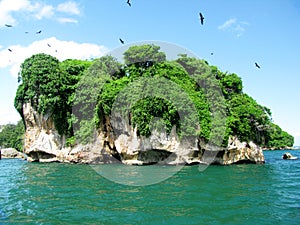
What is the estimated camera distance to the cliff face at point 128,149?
944 inches

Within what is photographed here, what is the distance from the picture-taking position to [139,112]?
2402 centimetres

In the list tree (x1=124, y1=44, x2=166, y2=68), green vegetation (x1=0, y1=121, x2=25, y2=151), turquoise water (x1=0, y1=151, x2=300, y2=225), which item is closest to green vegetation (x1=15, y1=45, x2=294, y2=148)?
tree (x1=124, y1=44, x2=166, y2=68)

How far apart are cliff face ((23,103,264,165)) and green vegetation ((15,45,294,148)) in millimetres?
687

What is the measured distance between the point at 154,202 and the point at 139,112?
14.0 metres

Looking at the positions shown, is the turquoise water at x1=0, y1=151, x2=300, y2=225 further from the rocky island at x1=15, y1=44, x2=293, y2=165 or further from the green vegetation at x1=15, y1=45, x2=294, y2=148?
the green vegetation at x1=15, y1=45, x2=294, y2=148

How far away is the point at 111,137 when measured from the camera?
27156 mm

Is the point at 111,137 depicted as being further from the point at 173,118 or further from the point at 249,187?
the point at 249,187

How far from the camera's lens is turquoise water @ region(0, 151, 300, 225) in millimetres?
8625

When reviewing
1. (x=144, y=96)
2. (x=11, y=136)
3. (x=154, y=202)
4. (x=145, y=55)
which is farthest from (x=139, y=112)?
(x=11, y=136)

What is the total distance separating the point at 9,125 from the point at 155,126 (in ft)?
163

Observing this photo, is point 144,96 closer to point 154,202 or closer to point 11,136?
point 154,202

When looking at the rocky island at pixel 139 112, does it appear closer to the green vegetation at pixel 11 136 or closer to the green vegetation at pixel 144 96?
the green vegetation at pixel 144 96

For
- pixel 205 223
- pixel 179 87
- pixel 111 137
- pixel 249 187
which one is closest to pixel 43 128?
pixel 111 137

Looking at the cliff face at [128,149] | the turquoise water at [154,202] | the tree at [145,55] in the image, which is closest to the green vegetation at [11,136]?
the cliff face at [128,149]
